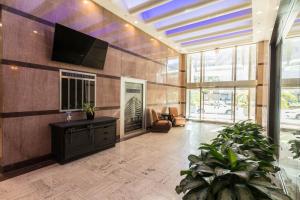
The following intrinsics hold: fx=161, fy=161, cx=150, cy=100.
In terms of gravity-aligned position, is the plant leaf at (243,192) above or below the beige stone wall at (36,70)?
below

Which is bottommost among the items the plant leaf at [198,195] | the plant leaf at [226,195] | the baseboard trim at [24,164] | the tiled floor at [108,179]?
the tiled floor at [108,179]

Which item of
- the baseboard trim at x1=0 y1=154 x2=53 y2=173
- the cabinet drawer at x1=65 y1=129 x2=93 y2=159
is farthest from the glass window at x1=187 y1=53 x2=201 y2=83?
the baseboard trim at x1=0 y1=154 x2=53 y2=173

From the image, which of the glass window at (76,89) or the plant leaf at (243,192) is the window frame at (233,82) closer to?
the glass window at (76,89)

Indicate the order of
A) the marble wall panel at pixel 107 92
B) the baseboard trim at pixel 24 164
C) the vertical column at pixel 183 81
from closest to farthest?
the baseboard trim at pixel 24 164
the marble wall panel at pixel 107 92
the vertical column at pixel 183 81

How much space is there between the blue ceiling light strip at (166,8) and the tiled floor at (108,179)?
4604 millimetres

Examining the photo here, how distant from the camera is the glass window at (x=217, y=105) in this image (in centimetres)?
960

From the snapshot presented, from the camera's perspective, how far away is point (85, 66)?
4.59 meters

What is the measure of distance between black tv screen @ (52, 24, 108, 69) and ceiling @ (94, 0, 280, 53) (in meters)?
1.38

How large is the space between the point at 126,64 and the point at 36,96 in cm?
325

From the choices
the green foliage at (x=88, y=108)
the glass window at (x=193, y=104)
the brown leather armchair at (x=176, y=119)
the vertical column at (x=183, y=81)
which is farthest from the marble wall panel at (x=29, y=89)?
the glass window at (x=193, y=104)

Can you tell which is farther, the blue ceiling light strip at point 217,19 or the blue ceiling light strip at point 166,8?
the blue ceiling light strip at point 217,19

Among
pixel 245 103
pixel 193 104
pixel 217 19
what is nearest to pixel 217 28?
pixel 217 19

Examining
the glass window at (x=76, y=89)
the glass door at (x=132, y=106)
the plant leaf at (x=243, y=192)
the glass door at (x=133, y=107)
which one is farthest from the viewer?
the glass door at (x=133, y=107)

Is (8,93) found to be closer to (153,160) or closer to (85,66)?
(85,66)
